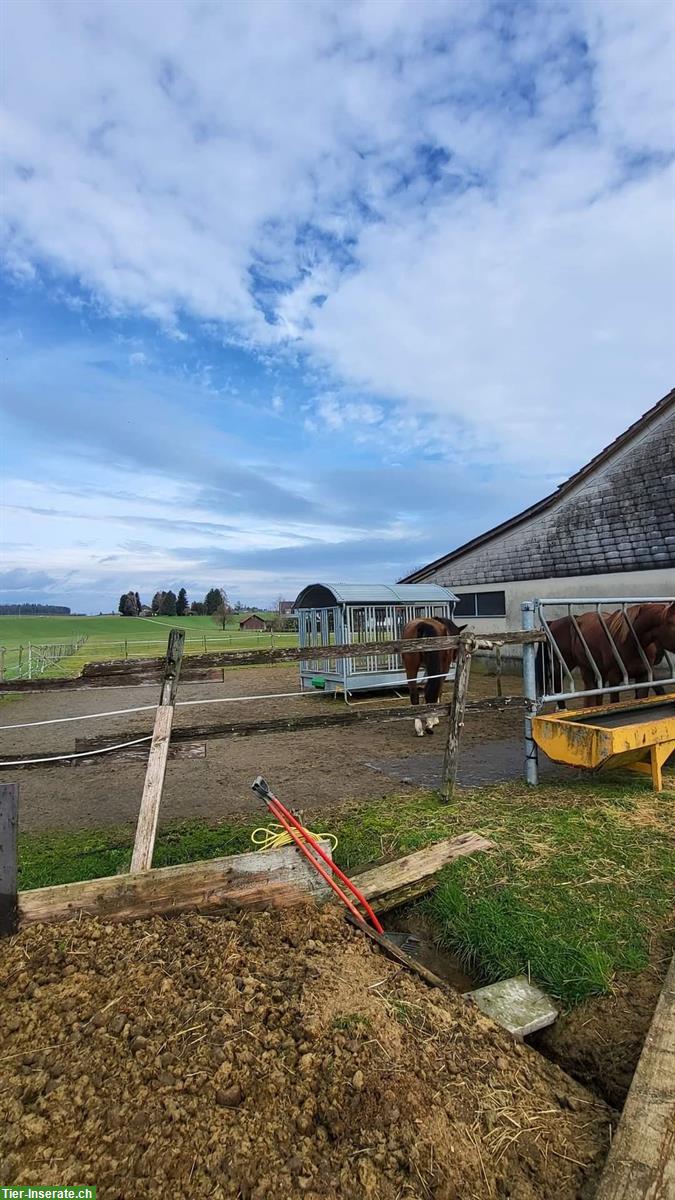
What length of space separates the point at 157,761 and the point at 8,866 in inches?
42.6

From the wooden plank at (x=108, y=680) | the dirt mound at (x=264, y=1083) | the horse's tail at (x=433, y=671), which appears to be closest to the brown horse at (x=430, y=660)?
the horse's tail at (x=433, y=671)

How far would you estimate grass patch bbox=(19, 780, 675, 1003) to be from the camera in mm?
2689

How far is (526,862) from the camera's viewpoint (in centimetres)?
352

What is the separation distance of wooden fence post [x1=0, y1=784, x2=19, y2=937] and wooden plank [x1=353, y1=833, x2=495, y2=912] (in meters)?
1.67

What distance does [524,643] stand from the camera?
5.35m

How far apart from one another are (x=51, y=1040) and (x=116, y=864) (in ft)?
6.60

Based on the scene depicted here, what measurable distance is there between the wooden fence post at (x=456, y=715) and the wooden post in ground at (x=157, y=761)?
2.38 m

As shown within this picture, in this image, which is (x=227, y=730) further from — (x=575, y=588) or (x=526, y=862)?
(x=575, y=588)

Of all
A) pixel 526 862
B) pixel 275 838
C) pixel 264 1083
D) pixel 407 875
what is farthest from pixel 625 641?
pixel 264 1083

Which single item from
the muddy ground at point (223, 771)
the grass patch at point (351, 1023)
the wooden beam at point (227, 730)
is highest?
the wooden beam at point (227, 730)

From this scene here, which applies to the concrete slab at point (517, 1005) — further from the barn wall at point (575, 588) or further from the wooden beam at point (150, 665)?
the barn wall at point (575, 588)

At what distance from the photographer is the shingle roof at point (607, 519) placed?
42.1 feet

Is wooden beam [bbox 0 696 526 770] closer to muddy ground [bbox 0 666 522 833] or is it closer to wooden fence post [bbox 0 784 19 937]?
muddy ground [bbox 0 666 522 833]

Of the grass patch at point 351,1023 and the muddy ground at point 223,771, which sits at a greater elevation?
the grass patch at point 351,1023
